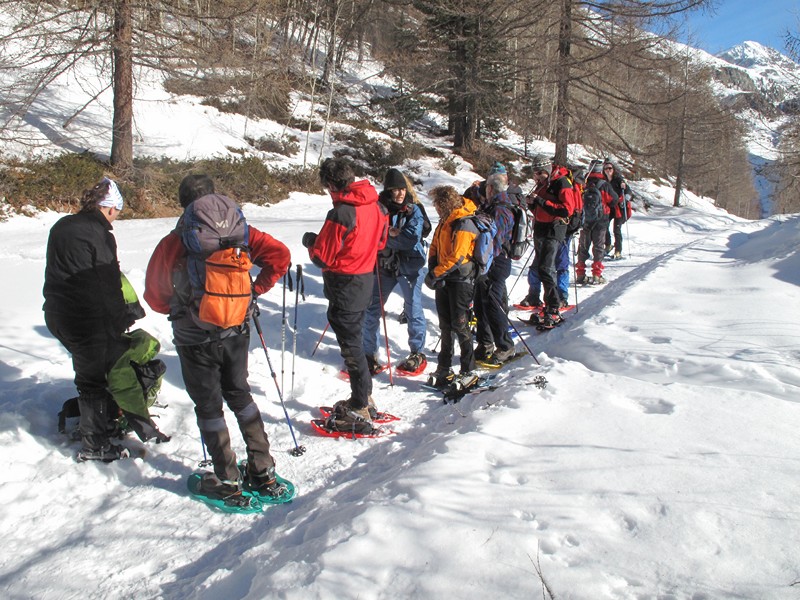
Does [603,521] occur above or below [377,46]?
below

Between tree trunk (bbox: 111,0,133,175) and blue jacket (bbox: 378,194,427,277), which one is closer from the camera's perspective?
blue jacket (bbox: 378,194,427,277)

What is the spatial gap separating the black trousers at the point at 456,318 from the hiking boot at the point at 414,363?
51 centimetres

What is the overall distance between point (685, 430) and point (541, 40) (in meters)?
13.2

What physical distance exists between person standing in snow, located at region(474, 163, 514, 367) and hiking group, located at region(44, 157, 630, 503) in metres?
0.01

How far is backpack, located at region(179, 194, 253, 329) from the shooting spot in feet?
10.0

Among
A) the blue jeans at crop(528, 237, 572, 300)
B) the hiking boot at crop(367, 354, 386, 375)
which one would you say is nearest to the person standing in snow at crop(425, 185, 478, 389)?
the hiking boot at crop(367, 354, 386, 375)

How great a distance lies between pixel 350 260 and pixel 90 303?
74.1 inches

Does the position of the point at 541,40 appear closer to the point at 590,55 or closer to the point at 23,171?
the point at 590,55

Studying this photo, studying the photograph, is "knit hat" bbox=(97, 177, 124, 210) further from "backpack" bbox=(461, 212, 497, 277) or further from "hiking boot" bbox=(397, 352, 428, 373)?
"hiking boot" bbox=(397, 352, 428, 373)

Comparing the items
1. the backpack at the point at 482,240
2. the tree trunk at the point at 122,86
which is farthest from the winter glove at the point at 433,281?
the tree trunk at the point at 122,86

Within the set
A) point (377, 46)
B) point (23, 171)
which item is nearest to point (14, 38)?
point (23, 171)

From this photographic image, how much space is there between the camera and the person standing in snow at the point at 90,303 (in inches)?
139

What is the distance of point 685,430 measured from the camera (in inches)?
127

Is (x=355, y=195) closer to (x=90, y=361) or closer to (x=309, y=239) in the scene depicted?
(x=309, y=239)
